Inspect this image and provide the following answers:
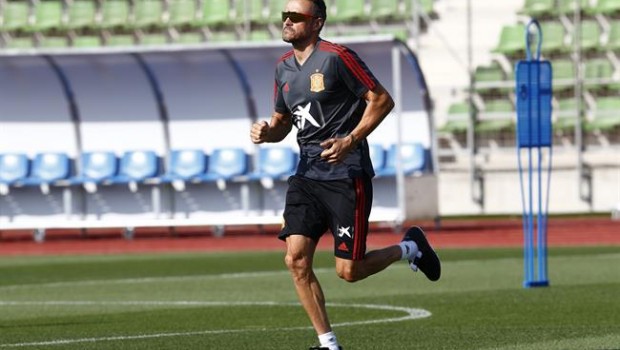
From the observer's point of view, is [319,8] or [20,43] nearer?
[319,8]

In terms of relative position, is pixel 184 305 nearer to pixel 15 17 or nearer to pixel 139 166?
pixel 139 166

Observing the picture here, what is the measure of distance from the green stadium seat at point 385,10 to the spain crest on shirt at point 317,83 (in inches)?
1102

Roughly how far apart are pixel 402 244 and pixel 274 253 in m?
15.7

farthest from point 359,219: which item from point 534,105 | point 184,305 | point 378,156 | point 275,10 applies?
point 275,10

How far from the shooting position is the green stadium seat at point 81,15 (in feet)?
133

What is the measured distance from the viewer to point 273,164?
3052 cm

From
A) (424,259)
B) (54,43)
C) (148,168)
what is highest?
(54,43)

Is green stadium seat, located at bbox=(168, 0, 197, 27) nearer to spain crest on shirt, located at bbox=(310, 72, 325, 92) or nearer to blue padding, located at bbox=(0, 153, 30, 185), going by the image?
blue padding, located at bbox=(0, 153, 30, 185)

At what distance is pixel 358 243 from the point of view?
998 cm

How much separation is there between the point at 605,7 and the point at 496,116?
3.32m

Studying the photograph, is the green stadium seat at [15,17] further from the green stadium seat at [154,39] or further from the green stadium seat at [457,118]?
the green stadium seat at [457,118]

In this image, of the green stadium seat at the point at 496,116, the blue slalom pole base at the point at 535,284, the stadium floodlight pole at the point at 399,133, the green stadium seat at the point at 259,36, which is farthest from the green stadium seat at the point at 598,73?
the blue slalom pole base at the point at 535,284

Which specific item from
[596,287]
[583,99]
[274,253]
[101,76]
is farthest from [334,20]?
[596,287]

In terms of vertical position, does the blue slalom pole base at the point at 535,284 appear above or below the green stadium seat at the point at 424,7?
below
